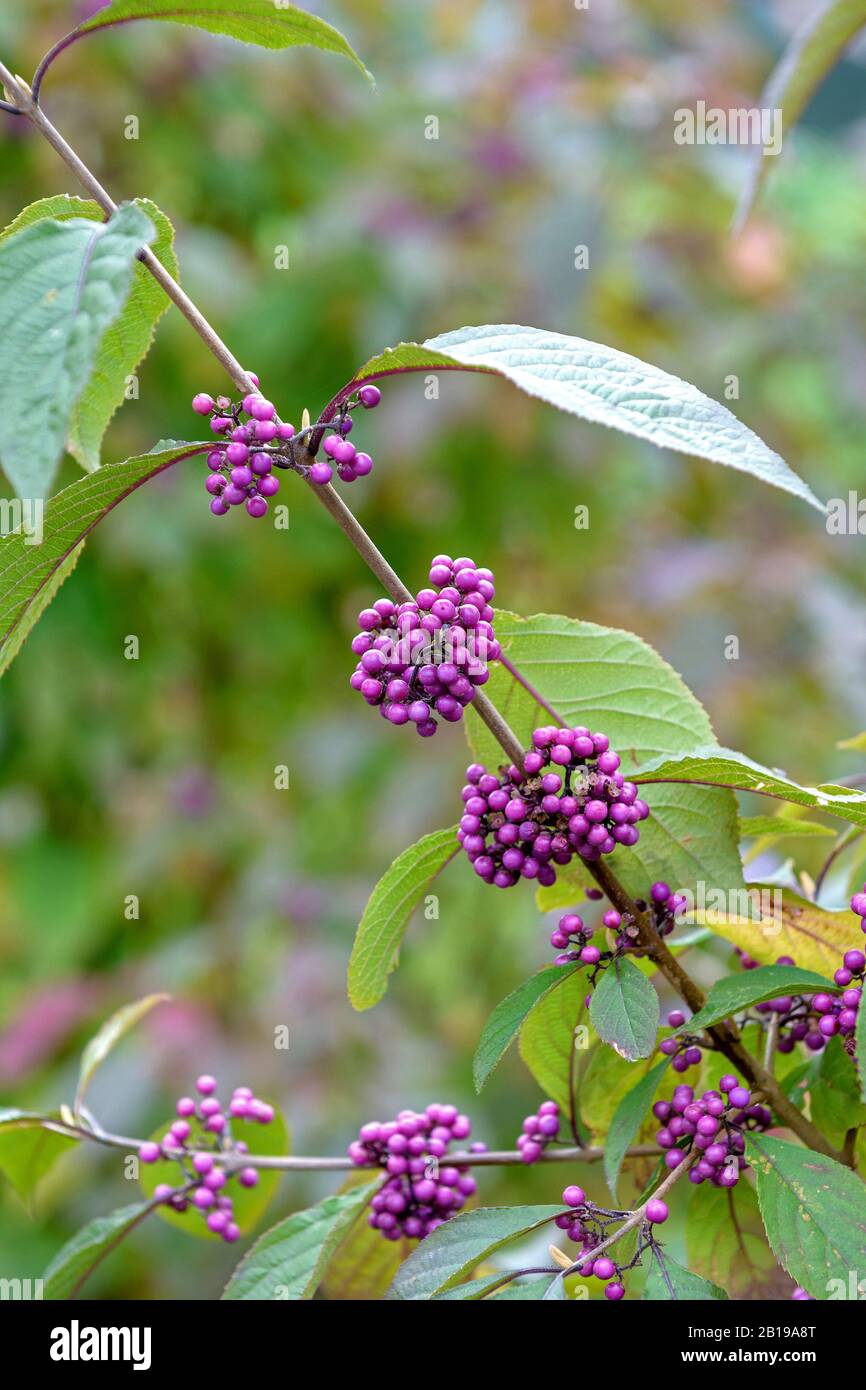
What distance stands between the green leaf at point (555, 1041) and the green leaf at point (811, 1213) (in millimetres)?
133

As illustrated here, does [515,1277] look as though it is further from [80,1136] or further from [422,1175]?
[80,1136]

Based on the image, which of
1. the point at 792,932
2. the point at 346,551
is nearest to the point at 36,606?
the point at 792,932

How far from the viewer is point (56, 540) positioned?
1.84ft

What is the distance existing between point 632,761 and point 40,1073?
1.78m

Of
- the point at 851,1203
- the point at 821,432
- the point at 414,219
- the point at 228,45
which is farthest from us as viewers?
the point at 821,432

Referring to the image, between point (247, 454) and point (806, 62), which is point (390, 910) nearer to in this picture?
A: point (247, 454)

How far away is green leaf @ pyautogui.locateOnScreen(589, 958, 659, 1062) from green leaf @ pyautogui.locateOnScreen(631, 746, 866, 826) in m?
0.08

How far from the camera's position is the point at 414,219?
2143 millimetres

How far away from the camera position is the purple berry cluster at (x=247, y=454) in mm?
524

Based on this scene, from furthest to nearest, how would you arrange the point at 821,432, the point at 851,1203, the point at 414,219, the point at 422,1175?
the point at 821,432, the point at 414,219, the point at 422,1175, the point at 851,1203

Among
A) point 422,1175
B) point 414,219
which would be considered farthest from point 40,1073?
point 422,1175

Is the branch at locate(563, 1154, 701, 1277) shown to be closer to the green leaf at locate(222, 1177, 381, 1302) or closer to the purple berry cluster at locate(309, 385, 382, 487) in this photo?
the green leaf at locate(222, 1177, 381, 1302)

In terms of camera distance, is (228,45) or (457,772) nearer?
(457,772)
